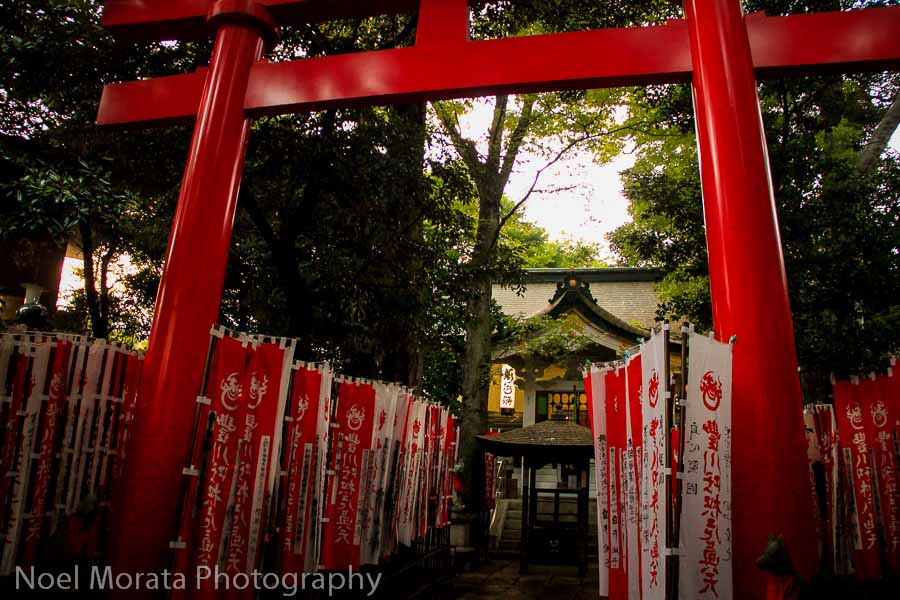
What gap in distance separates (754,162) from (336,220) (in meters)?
5.77

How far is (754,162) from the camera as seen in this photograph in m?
4.48

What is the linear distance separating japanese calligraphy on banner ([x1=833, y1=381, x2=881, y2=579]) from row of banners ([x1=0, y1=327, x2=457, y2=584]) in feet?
16.5

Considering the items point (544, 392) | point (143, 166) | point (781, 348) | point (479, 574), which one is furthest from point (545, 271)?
point (781, 348)

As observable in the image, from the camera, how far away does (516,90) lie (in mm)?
5422

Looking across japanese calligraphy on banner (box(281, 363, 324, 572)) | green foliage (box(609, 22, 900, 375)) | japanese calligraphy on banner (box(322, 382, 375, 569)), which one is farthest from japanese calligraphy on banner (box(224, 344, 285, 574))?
green foliage (box(609, 22, 900, 375))

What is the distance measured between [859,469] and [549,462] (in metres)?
5.51

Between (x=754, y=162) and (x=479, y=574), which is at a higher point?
(x=754, y=162)

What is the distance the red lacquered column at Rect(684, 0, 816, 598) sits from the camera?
3.74 metres

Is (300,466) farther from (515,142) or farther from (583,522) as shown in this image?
(515,142)

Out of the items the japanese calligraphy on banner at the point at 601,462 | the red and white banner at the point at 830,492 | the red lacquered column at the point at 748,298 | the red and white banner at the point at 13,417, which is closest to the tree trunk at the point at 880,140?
the red and white banner at the point at 830,492

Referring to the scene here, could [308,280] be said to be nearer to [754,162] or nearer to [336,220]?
[336,220]

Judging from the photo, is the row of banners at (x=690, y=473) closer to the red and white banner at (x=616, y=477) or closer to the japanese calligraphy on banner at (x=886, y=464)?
the red and white banner at (x=616, y=477)

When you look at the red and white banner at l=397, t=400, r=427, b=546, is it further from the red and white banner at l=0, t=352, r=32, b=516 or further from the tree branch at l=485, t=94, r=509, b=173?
the tree branch at l=485, t=94, r=509, b=173

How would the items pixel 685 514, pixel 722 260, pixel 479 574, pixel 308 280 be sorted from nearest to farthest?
pixel 685 514 < pixel 722 260 < pixel 308 280 < pixel 479 574
